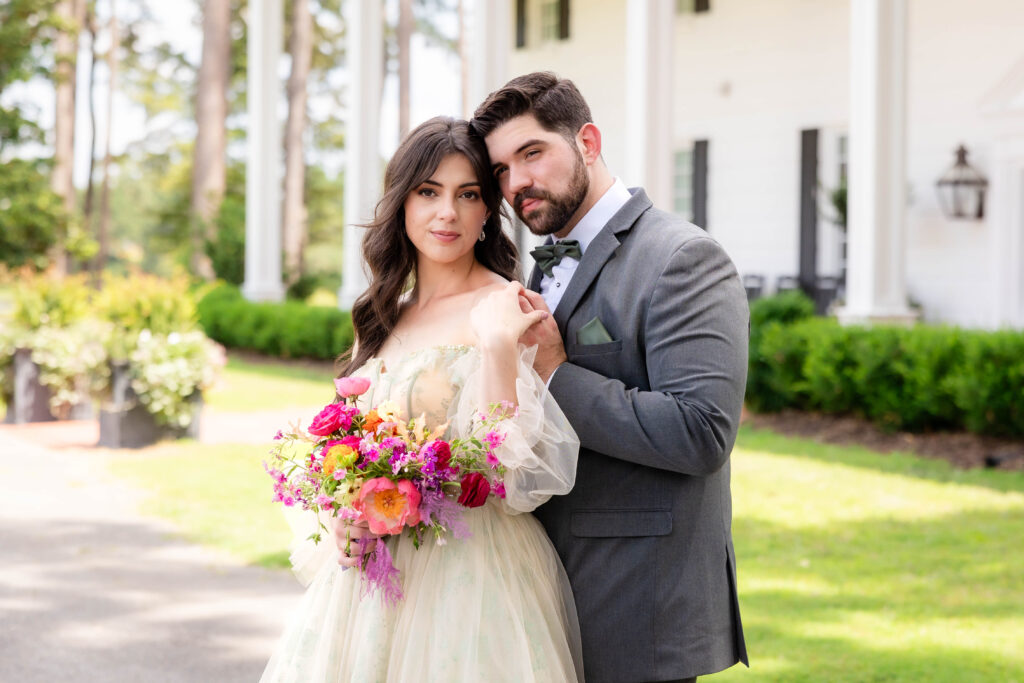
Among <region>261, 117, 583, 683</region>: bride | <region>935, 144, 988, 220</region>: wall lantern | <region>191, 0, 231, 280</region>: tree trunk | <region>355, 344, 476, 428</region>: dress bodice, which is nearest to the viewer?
<region>261, 117, 583, 683</region>: bride

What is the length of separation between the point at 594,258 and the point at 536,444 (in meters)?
0.49

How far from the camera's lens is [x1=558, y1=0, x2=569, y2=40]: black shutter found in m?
18.5

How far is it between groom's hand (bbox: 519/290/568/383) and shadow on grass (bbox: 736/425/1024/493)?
263 inches

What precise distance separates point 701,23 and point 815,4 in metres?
2.11

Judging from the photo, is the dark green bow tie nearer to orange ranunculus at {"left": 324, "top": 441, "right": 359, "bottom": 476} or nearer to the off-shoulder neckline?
the off-shoulder neckline

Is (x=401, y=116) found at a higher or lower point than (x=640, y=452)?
higher

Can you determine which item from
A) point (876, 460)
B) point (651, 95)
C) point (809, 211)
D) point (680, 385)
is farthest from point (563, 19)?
point (680, 385)

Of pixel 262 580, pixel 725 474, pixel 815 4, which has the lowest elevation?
pixel 262 580

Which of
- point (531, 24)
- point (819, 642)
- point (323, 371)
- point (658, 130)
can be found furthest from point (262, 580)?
point (531, 24)

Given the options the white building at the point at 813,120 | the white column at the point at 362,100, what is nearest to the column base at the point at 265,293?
the white building at the point at 813,120

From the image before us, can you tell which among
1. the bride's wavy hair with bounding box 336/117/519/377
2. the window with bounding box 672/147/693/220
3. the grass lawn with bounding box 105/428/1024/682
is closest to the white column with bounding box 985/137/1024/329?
the grass lawn with bounding box 105/428/1024/682

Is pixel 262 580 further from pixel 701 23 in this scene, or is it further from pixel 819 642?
pixel 701 23

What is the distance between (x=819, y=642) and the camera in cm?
513

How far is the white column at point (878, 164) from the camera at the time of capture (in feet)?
35.3
